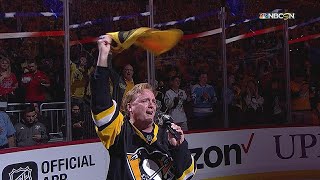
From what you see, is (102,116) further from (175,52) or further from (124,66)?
(175,52)

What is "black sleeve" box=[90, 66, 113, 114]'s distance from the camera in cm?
256

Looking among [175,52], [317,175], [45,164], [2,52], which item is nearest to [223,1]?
[175,52]

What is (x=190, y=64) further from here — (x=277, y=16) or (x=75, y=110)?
(x=75, y=110)

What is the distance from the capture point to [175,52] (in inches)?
342

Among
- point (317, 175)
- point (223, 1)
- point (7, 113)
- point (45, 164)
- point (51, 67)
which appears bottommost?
point (317, 175)

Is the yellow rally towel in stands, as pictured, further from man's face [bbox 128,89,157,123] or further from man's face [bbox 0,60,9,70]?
man's face [bbox 0,60,9,70]

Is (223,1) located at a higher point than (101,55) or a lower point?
higher

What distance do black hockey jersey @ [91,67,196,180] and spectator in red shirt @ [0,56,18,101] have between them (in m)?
4.00

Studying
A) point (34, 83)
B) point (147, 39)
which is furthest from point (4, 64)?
point (147, 39)

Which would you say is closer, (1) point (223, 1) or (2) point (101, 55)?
(2) point (101, 55)

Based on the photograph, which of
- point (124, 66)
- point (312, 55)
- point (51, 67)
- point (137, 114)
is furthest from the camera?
point (312, 55)

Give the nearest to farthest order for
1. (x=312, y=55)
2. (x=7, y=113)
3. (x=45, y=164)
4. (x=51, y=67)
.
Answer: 1. (x=45, y=164)
2. (x=7, y=113)
3. (x=51, y=67)
4. (x=312, y=55)

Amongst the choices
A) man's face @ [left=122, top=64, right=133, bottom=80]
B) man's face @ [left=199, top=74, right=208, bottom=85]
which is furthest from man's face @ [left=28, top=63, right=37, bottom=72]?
man's face @ [left=199, top=74, right=208, bottom=85]

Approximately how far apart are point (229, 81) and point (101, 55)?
6432 millimetres
